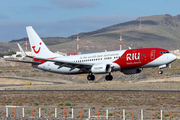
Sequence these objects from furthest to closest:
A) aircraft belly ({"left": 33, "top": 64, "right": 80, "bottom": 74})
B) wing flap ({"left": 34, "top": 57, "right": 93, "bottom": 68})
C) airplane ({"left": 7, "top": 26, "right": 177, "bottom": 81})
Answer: aircraft belly ({"left": 33, "top": 64, "right": 80, "bottom": 74})
wing flap ({"left": 34, "top": 57, "right": 93, "bottom": 68})
airplane ({"left": 7, "top": 26, "right": 177, "bottom": 81})

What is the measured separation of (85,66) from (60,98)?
58.7ft

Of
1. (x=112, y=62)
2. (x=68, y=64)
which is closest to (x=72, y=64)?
(x=68, y=64)

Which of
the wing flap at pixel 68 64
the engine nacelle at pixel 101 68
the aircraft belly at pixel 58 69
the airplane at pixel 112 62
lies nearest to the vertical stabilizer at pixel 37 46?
the airplane at pixel 112 62

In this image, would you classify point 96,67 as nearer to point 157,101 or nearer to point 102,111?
point 157,101

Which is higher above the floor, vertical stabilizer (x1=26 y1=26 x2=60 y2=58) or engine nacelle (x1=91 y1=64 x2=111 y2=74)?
vertical stabilizer (x1=26 y1=26 x2=60 y2=58)

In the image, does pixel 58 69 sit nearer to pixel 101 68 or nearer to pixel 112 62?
pixel 101 68

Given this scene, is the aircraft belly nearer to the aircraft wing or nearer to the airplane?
the airplane

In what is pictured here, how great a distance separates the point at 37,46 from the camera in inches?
2662

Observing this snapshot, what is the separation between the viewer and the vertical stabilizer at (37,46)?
66.9m

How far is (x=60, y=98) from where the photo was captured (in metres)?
41.5

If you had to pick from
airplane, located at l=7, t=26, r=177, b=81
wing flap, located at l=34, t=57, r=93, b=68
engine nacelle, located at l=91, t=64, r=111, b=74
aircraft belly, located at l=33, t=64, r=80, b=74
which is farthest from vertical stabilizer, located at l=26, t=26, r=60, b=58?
engine nacelle, located at l=91, t=64, r=111, b=74

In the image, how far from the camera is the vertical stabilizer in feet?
219

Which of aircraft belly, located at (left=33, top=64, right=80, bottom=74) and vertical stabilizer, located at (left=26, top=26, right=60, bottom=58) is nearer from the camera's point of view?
aircraft belly, located at (left=33, top=64, right=80, bottom=74)

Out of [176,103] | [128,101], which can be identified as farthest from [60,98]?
[176,103]
